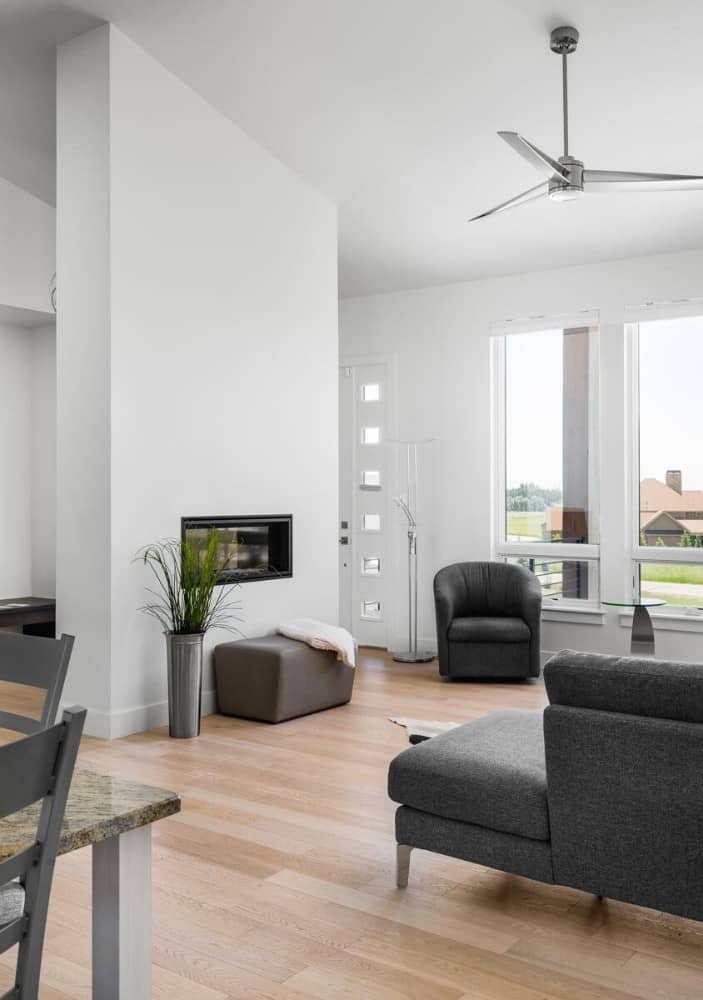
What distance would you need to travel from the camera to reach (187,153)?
16.5ft

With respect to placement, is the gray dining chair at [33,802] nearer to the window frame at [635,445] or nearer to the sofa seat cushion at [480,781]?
the sofa seat cushion at [480,781]

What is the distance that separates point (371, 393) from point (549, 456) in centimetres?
169

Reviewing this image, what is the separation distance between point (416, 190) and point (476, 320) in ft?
5.37

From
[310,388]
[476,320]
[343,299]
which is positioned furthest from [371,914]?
[343,299]

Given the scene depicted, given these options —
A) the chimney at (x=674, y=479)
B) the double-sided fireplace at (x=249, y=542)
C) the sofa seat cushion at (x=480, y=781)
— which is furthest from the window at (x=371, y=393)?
the sofa seat cushion at (x=480, y=781)

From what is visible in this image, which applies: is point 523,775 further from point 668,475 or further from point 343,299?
point 343,299

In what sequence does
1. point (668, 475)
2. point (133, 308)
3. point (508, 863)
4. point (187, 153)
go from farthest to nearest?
point (668, 475) < point (187, 153) < point (133, 308) < point (508, 863)

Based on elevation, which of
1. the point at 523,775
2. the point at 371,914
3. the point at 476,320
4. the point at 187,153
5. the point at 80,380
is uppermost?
the point at 187,153

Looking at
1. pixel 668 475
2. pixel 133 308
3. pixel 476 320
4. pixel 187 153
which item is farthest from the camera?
pixel 476 320

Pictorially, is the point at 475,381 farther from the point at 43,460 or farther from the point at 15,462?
the point at 15,462

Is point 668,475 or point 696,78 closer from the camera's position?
point 696,78

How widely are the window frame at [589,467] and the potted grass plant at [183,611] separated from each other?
2.92 metres

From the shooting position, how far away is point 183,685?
4.53 meters

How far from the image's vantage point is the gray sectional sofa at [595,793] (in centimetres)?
220
